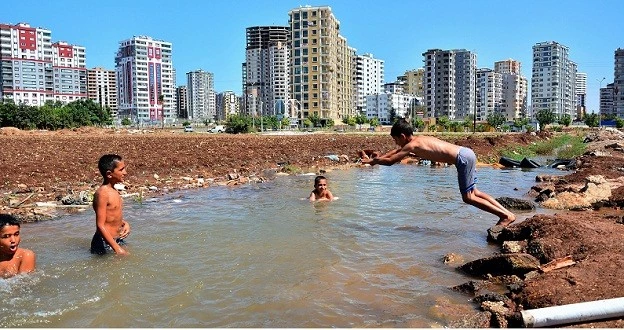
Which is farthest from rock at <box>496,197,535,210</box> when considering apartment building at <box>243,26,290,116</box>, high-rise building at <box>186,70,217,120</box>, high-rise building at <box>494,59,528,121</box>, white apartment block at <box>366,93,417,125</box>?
high-rise building at <box>186,70,217,120</box>

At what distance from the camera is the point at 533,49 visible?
141 m

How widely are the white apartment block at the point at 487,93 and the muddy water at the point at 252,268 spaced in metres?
148

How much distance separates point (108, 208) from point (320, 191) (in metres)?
5.80

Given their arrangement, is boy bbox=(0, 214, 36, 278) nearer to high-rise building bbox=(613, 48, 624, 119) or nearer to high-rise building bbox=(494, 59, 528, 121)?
high-rise building bbox=(613, 48, 624, 119)

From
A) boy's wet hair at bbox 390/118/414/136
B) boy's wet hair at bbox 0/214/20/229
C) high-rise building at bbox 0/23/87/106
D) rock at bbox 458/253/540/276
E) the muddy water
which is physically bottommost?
the muddy water

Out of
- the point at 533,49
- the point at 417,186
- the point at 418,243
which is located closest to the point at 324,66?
the point at 533,49

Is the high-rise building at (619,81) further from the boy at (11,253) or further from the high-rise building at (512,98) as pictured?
the boy at (11,253)

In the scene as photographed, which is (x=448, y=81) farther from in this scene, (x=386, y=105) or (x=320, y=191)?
(x=320, y=191)

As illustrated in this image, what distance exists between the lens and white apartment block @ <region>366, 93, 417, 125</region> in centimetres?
13912

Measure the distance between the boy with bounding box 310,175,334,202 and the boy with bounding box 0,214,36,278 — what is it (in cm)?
645

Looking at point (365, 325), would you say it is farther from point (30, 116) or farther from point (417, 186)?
point (30, 116)

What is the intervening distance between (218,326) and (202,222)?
14.7 ft

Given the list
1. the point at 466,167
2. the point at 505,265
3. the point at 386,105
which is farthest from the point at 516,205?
the point at 386,105

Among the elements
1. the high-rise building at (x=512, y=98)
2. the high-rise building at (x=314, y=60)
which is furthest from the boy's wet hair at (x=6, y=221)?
the high-rise building at (x=512, y=98)
